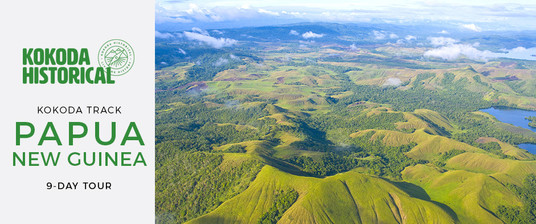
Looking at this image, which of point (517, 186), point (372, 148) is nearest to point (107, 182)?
point (517, 186)

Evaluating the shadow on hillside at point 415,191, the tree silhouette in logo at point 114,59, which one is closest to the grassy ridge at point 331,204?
the shadow on hillside at point 415,191

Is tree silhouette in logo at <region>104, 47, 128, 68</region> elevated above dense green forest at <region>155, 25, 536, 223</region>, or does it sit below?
above

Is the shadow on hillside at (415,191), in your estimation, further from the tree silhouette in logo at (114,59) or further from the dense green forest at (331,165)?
the tree silhouette in logo at (114,59)

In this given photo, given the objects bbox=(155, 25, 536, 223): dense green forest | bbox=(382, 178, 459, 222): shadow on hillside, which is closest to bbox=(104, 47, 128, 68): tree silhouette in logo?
bbox=(155, 25, 536, 223): dense green forest

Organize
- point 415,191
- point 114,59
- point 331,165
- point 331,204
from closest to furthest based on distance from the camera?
1. point 114,59
2. point 331,204
3. point 415,191
4. point 331,165

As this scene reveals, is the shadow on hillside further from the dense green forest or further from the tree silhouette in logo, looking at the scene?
the tree silhouette in logo

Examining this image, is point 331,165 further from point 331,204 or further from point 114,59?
point 114,59

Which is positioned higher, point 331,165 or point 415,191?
point 331,165

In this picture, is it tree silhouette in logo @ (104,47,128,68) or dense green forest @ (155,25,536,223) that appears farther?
dense green forest @ (155,25,536,223)

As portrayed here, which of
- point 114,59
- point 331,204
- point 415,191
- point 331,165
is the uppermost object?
point 114,59

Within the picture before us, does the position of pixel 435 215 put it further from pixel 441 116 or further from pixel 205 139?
pixel 441 116

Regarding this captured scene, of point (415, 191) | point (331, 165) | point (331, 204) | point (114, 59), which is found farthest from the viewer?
point (331, 165)

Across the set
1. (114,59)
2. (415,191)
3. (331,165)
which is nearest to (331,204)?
(415,191)
